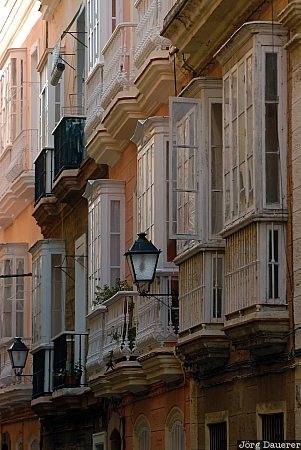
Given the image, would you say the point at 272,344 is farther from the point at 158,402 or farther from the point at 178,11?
the point at 158,402

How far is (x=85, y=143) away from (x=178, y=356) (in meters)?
6.63

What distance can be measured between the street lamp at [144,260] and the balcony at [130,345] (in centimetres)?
79

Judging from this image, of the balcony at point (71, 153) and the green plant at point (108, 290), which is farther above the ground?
the balcony at point (71, 153)

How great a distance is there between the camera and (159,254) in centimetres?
1543

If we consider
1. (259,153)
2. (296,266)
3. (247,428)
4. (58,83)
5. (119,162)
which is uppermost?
(58,83)

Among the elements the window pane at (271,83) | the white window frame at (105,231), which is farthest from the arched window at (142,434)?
the window pane at (271,83)

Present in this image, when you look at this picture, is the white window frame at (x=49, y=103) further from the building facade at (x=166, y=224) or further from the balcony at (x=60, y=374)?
the balcony at (x=60, y=374)

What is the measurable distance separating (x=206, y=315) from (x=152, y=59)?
3447 mm

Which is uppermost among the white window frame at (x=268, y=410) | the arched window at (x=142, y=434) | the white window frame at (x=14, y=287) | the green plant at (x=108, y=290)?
the white window frame at (x=14, y=287)

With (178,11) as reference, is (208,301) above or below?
below

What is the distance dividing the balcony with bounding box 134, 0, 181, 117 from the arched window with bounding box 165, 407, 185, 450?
3.60 metres

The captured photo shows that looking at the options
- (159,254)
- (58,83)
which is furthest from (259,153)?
(58,83)

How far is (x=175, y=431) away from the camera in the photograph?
1628cm

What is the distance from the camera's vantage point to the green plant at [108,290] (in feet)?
59.0
